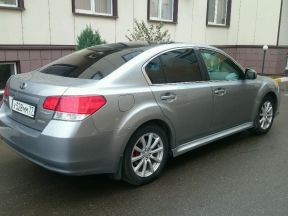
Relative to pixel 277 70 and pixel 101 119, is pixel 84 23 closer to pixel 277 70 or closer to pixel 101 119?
pixel 101 119

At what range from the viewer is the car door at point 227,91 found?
4.50 meters

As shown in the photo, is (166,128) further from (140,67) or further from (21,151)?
(21,151)

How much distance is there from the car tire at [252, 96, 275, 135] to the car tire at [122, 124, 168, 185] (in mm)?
2151

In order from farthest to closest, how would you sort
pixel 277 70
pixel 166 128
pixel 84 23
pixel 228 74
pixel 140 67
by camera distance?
pixel 277 70, pixel 84 23, pixel 228 74, pixel 166 128, pixel 140 67

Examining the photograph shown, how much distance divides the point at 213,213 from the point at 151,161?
0.92m

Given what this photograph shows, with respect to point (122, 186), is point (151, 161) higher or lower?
higher

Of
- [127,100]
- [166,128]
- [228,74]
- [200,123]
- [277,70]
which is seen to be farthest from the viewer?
[277,70]

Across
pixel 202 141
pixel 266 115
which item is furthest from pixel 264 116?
pixel 202 141

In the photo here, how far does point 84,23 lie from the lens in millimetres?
8883

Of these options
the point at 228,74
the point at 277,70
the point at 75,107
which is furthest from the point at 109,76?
the point at 277,70

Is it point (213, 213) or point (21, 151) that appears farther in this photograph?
point (21, 151)

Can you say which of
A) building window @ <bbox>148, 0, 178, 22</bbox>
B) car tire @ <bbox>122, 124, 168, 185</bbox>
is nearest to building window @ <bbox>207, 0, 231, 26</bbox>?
building window @ <bbox>148, 0, 178, 22</bbox>

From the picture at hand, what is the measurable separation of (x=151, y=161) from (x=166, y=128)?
0.41 metres

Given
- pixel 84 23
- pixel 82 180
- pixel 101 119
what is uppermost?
pixel 84 23
